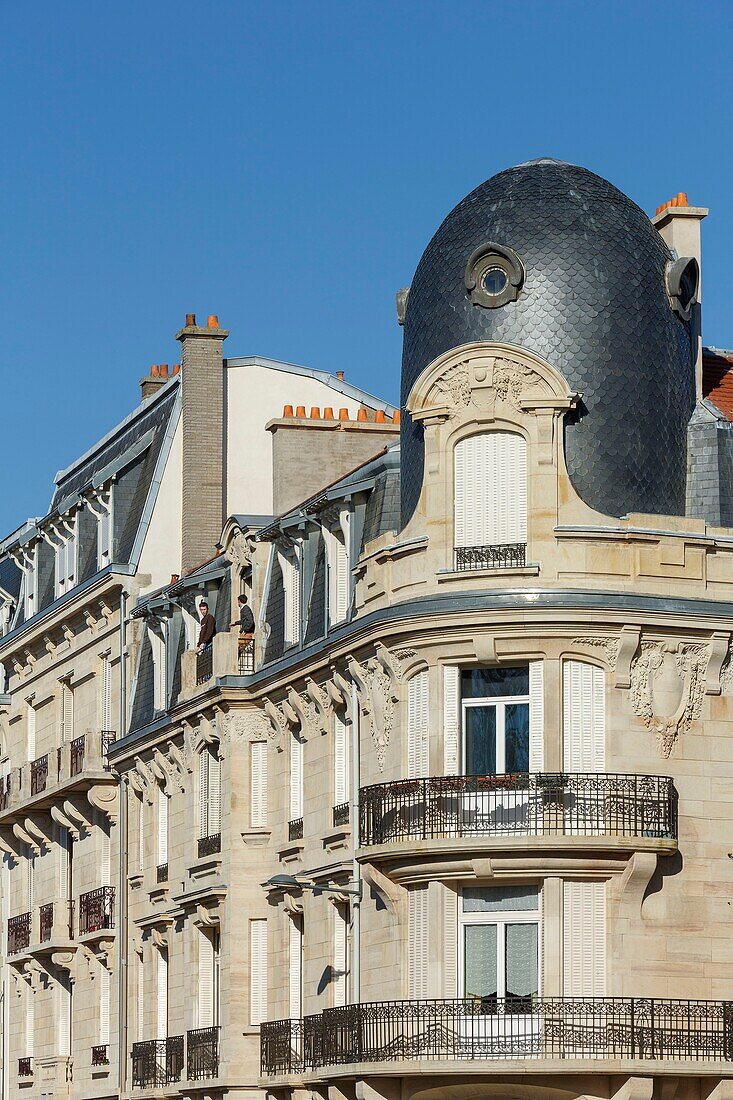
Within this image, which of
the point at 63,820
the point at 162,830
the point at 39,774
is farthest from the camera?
the point at 39,774

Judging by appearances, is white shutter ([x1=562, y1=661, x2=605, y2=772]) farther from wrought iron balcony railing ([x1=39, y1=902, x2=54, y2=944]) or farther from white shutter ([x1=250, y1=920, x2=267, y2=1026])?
wrought iron balcony railing ([x1=39, y1=902, x2=54, y2=944])

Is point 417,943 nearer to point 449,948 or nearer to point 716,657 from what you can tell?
point 449,948

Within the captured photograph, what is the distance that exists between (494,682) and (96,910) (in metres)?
17.9

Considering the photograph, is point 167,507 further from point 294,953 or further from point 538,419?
point 538,419

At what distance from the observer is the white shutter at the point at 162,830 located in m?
51.3

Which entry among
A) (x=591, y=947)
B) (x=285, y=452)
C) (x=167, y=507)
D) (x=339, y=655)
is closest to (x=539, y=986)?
(x=591, y=947)

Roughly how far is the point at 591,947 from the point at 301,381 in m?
20.7

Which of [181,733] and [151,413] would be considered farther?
[151,413]

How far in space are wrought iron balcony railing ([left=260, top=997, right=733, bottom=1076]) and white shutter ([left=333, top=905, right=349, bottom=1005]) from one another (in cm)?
360

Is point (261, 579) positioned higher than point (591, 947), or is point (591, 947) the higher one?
point (261, 579)

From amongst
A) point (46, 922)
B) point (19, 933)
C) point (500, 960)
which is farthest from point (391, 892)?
point (19, 933)

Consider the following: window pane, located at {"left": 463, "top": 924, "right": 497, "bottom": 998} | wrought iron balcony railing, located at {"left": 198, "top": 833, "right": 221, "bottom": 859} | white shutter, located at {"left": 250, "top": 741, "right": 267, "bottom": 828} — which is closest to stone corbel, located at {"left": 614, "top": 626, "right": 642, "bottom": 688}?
window pane, located at {"left": 463, "top": 924, "right": 497, "bottom": 998}

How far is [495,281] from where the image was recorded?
40.2 metres

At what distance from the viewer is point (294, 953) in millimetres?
44875
